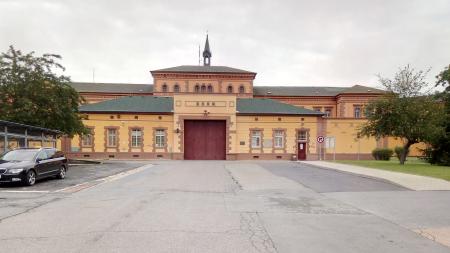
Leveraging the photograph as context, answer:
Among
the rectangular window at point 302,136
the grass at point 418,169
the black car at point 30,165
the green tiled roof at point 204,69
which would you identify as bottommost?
the grass at point 418,169

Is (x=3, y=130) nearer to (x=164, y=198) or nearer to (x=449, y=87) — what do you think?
(x=164, y=198)

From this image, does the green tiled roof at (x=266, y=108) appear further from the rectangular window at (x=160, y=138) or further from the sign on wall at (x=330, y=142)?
the rectangular window at (x=160, y=138)

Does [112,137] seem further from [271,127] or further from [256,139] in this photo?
[271,127]

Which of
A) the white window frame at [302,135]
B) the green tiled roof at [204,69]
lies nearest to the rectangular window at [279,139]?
the white window frame at [302,135]

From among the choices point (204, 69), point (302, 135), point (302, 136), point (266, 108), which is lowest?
point (302, 136)

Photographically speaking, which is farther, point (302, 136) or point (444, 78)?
point (302, 136)

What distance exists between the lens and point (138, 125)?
2030 inches

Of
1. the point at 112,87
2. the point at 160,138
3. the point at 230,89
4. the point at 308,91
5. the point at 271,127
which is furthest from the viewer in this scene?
the point at 308,91

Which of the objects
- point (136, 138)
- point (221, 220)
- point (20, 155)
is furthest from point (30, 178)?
point (136, 138)

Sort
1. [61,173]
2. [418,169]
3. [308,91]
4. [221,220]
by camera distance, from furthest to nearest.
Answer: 1. [308,91]
2. [418,169]
3. [61,173]
4. [221,220]

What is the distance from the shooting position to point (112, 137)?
5131 centimetres

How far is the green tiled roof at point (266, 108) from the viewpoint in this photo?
52125mm

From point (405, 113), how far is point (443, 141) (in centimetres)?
650

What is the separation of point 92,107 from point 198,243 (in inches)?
1834
